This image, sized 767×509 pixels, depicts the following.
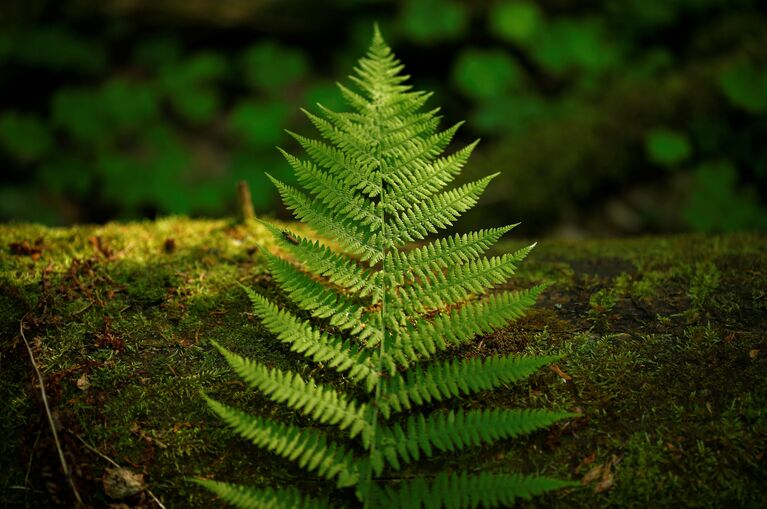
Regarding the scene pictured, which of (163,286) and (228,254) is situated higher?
(228,254)

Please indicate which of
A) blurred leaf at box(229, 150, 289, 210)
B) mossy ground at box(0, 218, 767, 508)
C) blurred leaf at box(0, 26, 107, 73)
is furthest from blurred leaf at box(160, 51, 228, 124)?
mossy ground at box(0, 218, 767, 508)

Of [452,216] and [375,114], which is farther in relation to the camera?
[375,114]

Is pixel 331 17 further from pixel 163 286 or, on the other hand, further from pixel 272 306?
pixel 272 306

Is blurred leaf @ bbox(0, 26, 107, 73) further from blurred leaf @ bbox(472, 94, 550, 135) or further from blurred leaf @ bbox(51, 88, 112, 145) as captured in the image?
blurred leaf @ bbox(472, 94, 550, 135)

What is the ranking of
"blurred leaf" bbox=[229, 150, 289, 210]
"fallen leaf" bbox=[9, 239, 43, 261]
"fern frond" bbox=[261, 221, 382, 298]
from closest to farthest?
"fern frond" bbox=[261, 221, 382, 298]
"fallen leaf" bbox=[9, 239, 43, 261]
"blurred leaf" bbox=[229, 150, 289, 210]

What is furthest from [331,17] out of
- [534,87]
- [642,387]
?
[642,387]

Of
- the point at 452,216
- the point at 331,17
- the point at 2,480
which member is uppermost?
the point at 331,17

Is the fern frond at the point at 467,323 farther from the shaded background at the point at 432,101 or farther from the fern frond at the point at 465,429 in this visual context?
the shaded background at the point at 432,101
